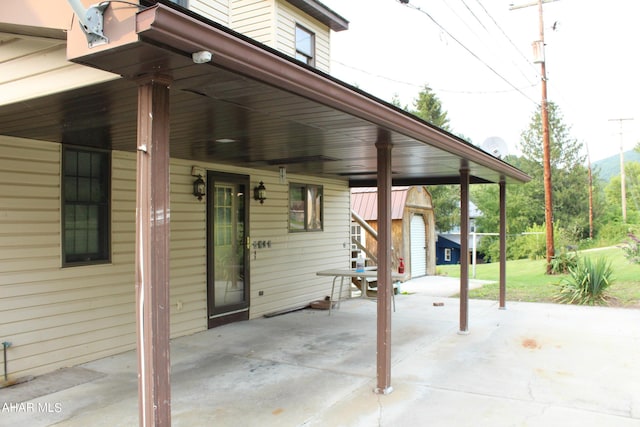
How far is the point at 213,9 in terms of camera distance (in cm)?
888

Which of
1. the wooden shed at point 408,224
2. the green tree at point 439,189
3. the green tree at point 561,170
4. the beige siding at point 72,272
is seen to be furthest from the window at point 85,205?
the green tree at point 561,170

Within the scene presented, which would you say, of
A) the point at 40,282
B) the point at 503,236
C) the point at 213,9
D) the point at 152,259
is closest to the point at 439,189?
the point at 503,236

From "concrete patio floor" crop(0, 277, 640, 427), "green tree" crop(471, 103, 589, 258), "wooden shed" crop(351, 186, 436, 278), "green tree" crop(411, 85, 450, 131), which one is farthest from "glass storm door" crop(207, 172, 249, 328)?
"green tree" crop(471, 103, 589, 258)

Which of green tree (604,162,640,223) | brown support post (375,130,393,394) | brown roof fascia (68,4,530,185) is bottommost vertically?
brown support post (375,130,393,394)

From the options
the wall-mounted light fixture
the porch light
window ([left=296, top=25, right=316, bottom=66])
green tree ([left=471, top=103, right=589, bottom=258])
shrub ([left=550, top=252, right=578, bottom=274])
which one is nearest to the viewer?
the porch light

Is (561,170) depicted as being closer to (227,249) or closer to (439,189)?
(439,189)

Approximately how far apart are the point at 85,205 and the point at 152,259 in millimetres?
3411

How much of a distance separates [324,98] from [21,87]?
1883 mm

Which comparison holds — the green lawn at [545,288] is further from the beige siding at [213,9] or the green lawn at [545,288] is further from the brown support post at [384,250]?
the beige siding at [213,9]

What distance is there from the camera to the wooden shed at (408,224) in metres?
12.8

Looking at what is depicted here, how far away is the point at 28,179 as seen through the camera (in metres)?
4.64

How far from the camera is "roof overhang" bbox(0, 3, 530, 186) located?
2.05 m

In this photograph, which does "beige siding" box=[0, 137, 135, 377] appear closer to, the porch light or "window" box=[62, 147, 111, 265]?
"window" box=[62, 147, 111, 265]

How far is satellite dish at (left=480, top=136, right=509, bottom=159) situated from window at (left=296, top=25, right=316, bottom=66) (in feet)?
12.4
